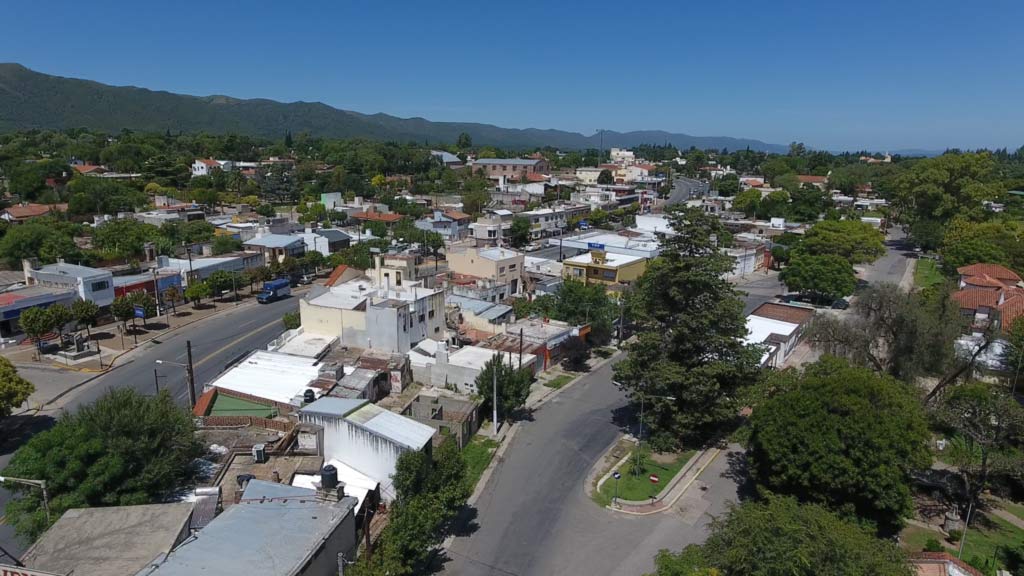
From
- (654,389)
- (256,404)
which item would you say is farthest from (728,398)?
(256,404)

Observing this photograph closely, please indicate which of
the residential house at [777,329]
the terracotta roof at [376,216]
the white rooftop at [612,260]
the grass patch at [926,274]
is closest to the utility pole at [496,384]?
the residential house at [777,329]

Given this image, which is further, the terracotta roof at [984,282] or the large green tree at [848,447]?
the terracotta roof at [984,282]

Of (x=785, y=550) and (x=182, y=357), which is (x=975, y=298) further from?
(x=182, y=357)

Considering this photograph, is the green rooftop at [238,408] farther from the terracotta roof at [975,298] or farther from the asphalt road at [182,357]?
the terracotta roof at [975,298]

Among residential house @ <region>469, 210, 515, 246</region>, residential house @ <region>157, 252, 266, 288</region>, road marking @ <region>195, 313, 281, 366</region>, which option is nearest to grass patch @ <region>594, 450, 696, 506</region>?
road marking @ <region>195, 313, 281, 366</region>

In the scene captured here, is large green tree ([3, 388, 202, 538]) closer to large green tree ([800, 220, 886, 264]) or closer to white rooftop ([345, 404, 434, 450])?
white rooftop ([345, 404, 434, 450])

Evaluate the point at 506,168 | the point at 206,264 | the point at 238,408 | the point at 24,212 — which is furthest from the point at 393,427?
the point at 506,168
